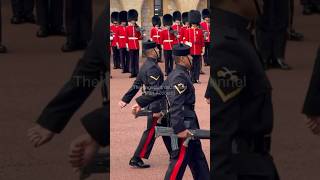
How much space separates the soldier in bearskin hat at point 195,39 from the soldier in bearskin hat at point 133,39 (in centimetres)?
22

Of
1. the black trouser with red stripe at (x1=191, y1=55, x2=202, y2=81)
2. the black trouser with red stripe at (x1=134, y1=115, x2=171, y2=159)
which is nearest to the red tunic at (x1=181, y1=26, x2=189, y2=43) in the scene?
the black trouser with red stripe at (x1=191, y1=55, x2=202, y2=81)

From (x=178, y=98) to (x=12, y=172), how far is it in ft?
3.78

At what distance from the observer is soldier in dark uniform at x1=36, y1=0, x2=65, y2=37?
280 centimetres

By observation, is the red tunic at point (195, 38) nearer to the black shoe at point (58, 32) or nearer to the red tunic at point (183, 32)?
the red tunic at point (183, 32)

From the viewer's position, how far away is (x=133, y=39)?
3.71 meters

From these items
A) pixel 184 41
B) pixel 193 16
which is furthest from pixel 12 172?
pixel 193 16

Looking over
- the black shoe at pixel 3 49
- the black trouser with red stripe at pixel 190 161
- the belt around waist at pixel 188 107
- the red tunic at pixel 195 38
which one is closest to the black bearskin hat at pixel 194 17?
the red tunic at pixel 195 38

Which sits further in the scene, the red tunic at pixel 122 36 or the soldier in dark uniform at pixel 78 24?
the red tunic at pixel 122 36

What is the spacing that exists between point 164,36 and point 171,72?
1.01 ft

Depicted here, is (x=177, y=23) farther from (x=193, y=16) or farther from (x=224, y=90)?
(x=224, y=90)

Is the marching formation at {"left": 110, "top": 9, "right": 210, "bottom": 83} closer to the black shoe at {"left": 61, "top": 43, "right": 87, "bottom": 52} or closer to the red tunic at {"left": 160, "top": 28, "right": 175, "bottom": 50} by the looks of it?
the red tunic at {"left": 160, "top": 28, "right": 175, "bottom": 50}

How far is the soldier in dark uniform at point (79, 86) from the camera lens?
231 centimetres

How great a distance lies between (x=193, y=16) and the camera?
327 cm

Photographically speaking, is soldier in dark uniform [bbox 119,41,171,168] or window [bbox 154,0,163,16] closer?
window [bbox 154,0,163,16]
